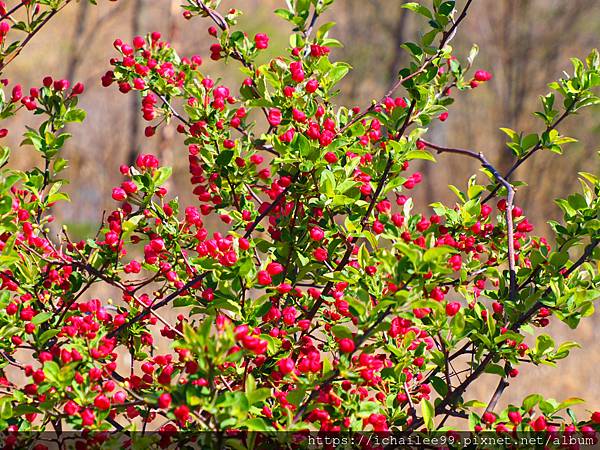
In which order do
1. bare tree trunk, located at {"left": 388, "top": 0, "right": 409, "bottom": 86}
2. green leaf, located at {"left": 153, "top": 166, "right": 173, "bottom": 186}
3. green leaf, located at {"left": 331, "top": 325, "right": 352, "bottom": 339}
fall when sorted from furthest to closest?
bare tree trunk, located at {"left": 388, "top": 0, "right": 409, "bottom": 86}
green leaf, located at {"left": 153, "top": 166, "right": 173, "bottom": 186}
green leaf, located at {"left": 331, "top": 325, "right": 352, "bottom": 339}

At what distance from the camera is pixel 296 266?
5.70 ft

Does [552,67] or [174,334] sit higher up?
[552,67]

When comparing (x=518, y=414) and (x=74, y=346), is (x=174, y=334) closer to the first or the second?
(x=74, y=346)

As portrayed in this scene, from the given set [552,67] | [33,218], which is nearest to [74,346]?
[33,218]

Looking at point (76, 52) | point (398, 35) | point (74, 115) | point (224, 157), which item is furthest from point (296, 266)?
point (398, 35)

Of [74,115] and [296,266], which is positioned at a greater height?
[74,115]

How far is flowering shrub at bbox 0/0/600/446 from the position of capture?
138 centimetres

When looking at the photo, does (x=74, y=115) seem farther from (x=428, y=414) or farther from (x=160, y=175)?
(x=428, y=414)

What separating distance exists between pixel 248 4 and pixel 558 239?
14354 mm

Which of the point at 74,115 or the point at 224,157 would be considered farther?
the point at 74,115

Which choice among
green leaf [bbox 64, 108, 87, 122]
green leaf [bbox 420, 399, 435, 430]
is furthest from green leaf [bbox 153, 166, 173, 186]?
green leaf [bbox 420, 399, 435, 430]

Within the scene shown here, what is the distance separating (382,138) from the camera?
1.79m

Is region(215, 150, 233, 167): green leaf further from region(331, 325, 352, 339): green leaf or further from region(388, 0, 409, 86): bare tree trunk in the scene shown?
region(388, 0, 409, 86): bare tree trunk

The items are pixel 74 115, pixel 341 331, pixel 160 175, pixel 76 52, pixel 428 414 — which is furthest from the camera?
pixel 76 52
